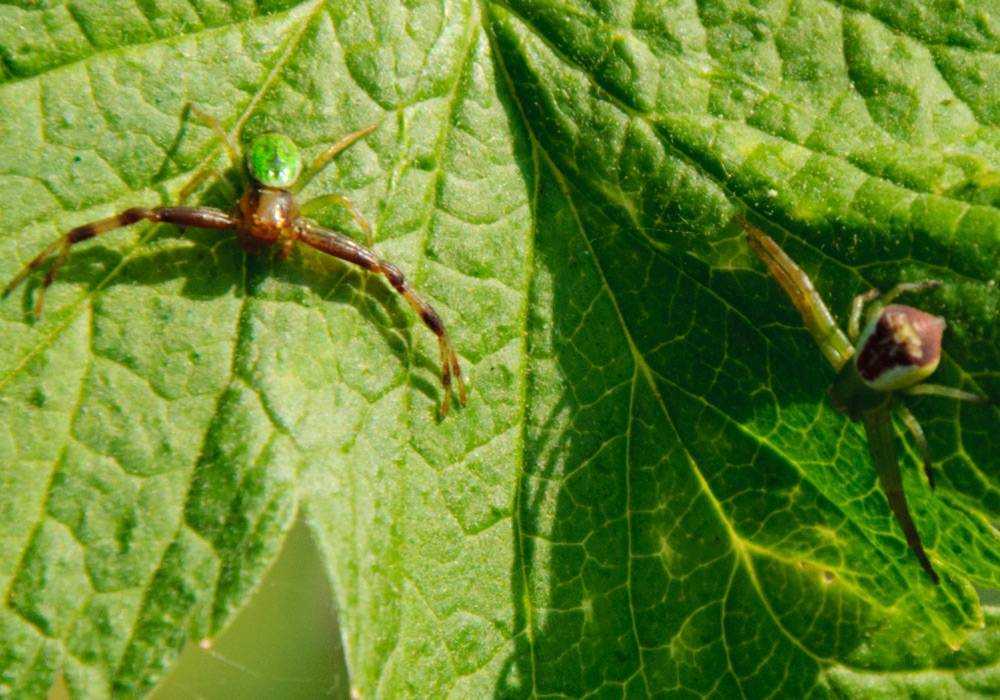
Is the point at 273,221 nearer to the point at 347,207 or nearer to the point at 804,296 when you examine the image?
the point at 347,207

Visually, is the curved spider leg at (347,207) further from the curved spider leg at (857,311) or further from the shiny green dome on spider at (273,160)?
the curved spider leg at (857,311)

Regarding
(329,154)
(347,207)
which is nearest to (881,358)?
(347,207)

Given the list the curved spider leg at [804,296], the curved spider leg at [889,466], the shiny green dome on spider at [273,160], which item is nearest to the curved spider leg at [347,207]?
the shiny green dome on spider at [273,160]

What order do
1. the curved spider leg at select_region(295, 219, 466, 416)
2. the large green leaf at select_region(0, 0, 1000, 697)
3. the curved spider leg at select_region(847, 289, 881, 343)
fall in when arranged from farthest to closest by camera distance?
the curved spider leg at select_region(295, 219, 466, 416), the curved spider leg at select_region(847, 289, 881, 343), the large green leaf at select_region(0, 0, 1000, 697)

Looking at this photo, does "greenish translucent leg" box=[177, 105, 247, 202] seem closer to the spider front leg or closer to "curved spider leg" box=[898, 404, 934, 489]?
the spider front leg

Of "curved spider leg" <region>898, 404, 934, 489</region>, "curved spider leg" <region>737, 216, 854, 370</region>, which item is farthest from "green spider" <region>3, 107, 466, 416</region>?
"curved spider leg" <region>898, 404, 934, 489</region>

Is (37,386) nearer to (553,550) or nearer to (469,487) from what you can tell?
(469,487)
